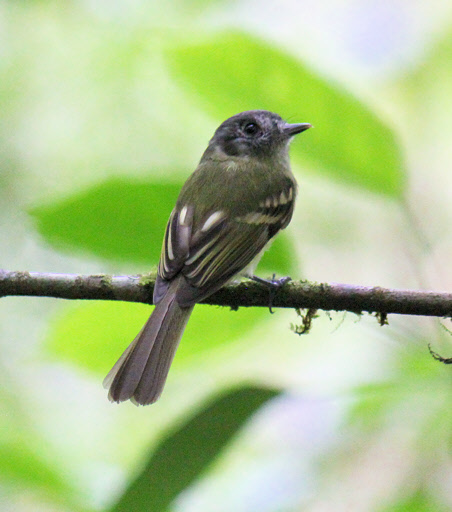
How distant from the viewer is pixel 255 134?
152 inches

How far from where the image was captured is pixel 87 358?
1.84 meters

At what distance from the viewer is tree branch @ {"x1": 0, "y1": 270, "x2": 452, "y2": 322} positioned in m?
2.04

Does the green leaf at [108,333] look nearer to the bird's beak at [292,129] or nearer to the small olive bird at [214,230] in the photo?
the small olive bird at [214,230]

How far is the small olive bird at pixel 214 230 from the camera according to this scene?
2250mm

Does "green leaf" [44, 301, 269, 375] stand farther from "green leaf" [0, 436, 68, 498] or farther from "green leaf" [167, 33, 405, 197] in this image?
"green leaf" [167, 33, 405, 197]

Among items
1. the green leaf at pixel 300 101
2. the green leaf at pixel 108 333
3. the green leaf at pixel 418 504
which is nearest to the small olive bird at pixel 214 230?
the green leaf at pixel 108 333

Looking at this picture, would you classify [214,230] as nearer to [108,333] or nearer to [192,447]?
[108,333]

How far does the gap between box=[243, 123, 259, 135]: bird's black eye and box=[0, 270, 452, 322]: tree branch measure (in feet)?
5.43

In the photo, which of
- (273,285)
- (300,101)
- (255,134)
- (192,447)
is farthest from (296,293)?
(255,134)

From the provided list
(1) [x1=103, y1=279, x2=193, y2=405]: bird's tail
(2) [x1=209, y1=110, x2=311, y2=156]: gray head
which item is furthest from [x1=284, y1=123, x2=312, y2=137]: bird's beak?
(1) [x1=103, y1=279, x2=193, y2=405]: bird's tail

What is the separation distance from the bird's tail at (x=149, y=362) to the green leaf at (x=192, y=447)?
55 cm

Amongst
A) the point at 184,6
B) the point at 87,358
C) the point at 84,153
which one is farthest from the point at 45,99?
the point at 87,358

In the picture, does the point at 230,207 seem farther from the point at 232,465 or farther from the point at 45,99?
the point at 45,99

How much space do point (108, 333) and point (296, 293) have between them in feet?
2.24
